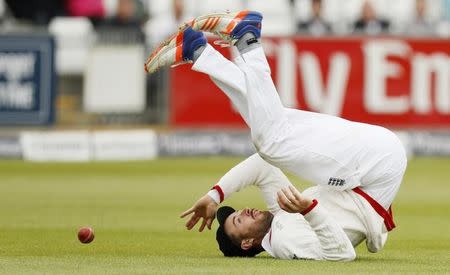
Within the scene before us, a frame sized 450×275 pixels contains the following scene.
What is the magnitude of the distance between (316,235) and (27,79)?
932cm

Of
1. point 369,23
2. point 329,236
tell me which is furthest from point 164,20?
point 329,236

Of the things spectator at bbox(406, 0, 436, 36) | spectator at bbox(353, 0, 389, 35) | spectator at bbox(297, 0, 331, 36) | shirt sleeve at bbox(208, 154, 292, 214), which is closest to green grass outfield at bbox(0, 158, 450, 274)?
shirt sleeve at bbox(208, 154, 292, 214)

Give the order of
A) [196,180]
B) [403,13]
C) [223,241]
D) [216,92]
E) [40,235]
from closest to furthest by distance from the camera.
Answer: [223,241] < [40,235] < [196,180] < [216,92] < [403,13]

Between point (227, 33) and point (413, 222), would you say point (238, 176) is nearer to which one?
point (227, 33)

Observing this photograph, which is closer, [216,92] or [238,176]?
[238,176]

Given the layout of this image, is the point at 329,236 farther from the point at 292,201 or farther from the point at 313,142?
the point at 313,142

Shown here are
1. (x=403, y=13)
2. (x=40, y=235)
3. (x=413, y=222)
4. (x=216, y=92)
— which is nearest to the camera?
(x=40, y=235)

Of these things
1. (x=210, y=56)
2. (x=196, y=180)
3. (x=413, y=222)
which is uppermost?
(x=210, y=56)

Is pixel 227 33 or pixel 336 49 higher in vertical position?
pixel 227 33

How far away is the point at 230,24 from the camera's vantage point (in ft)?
23.6

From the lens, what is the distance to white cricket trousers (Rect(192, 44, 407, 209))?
6.86 metres

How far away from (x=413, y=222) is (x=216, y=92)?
6.53 m

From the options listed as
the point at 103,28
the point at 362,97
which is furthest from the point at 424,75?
the point at 103,28

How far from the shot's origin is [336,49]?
16031 mm
